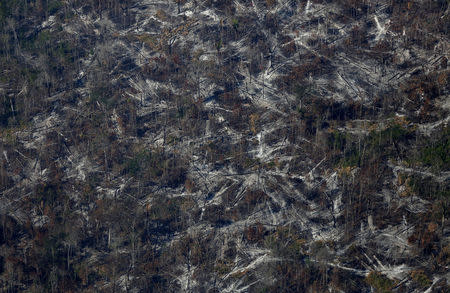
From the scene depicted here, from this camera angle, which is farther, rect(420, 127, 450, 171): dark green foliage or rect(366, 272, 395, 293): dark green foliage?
rect(420, 127, 450, 171): dark green foliage

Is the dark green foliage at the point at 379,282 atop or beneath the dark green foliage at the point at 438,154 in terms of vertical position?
beneath

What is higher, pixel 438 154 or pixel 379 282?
pixel 438 154

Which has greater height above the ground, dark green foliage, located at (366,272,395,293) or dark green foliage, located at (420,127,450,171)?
dark green foliage, located at (420,127,450,171)

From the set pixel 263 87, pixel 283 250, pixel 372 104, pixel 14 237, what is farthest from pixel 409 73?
pixel 14 237

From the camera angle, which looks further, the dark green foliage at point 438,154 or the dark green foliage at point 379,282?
the dark green foliage at point 438,154

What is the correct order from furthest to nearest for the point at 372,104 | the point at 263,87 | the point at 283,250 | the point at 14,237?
1. the point at 263,87
2. the point at 372,104
3. the point at 14,237
4. the point at 283,250

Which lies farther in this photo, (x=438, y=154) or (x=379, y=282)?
(x=438, y=154)

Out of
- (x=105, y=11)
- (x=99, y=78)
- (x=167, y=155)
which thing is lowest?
(x=167, y=155)

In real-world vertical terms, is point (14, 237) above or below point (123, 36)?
below

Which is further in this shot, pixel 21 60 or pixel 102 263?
pixel 21 60

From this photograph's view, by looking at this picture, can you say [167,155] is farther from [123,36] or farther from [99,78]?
[123,36]

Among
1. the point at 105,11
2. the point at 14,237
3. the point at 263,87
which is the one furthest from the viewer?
→ the point at 105,11
